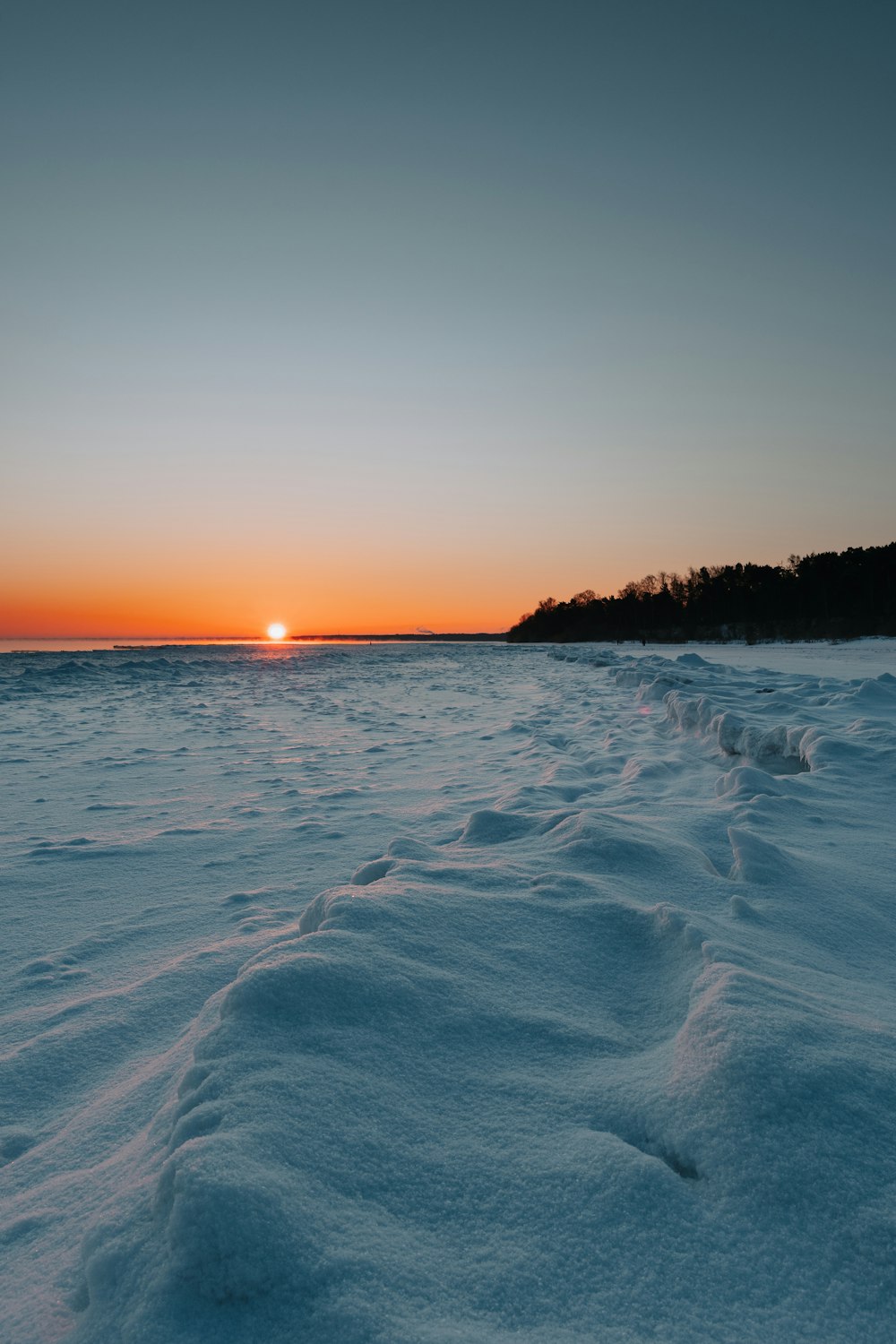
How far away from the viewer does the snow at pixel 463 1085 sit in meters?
0.82

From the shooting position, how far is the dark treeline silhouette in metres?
46.1

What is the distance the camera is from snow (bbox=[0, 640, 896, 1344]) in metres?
0.82

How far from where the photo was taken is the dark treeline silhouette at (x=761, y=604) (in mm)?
46069

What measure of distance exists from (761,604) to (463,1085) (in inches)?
2442

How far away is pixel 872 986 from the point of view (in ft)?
5.38

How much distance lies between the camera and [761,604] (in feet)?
185

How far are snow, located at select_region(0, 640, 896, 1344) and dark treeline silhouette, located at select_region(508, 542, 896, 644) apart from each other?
3970cm

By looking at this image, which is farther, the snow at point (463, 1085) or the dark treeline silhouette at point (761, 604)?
the dark treeline silhouette at point (761, 604)

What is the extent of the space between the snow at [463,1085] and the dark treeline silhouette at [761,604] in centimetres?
3970

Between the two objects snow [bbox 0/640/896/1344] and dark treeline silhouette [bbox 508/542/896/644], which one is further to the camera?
dark treeline silhouette [bbox 508/542/896/644]

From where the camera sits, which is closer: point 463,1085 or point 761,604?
point 463,1085

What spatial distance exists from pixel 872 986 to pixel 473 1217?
1272mm

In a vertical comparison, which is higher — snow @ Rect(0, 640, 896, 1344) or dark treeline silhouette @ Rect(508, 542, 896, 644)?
dark treeline silhouette @ Rect(508, 542, 896, 644)

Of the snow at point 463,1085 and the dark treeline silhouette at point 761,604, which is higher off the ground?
the dark treeline silhouette at point 761,604
